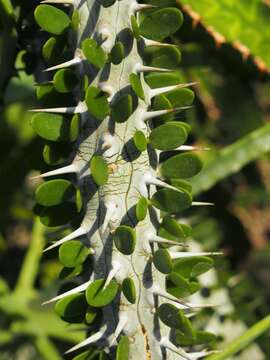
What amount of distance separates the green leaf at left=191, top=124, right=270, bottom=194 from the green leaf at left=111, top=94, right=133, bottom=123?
50cm

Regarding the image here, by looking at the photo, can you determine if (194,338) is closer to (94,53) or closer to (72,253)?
(72,253)

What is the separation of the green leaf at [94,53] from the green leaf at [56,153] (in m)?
0.08

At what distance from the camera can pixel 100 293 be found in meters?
0.60

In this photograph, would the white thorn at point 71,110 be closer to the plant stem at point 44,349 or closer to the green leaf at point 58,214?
the green leaf at point 58,214

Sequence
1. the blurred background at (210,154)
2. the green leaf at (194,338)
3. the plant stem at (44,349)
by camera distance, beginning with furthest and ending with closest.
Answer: the plant stem at (44,349), the blurred background at (210,154), the green leaf at (194,338)

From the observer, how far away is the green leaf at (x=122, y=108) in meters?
0.56

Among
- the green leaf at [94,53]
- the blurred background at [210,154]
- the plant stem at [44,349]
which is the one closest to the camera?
the green leaf at [94,53]

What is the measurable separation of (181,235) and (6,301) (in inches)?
27.9

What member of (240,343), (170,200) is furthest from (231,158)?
(170,200)

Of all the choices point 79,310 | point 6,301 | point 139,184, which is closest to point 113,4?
point 139,184

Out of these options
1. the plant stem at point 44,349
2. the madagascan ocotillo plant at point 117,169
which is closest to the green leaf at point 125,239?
the madagascan ocotillo plant at point 117,169

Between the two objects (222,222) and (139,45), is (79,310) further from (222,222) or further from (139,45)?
(222,222)

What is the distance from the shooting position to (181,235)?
24.8 inches

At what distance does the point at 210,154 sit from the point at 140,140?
2.26 feet
